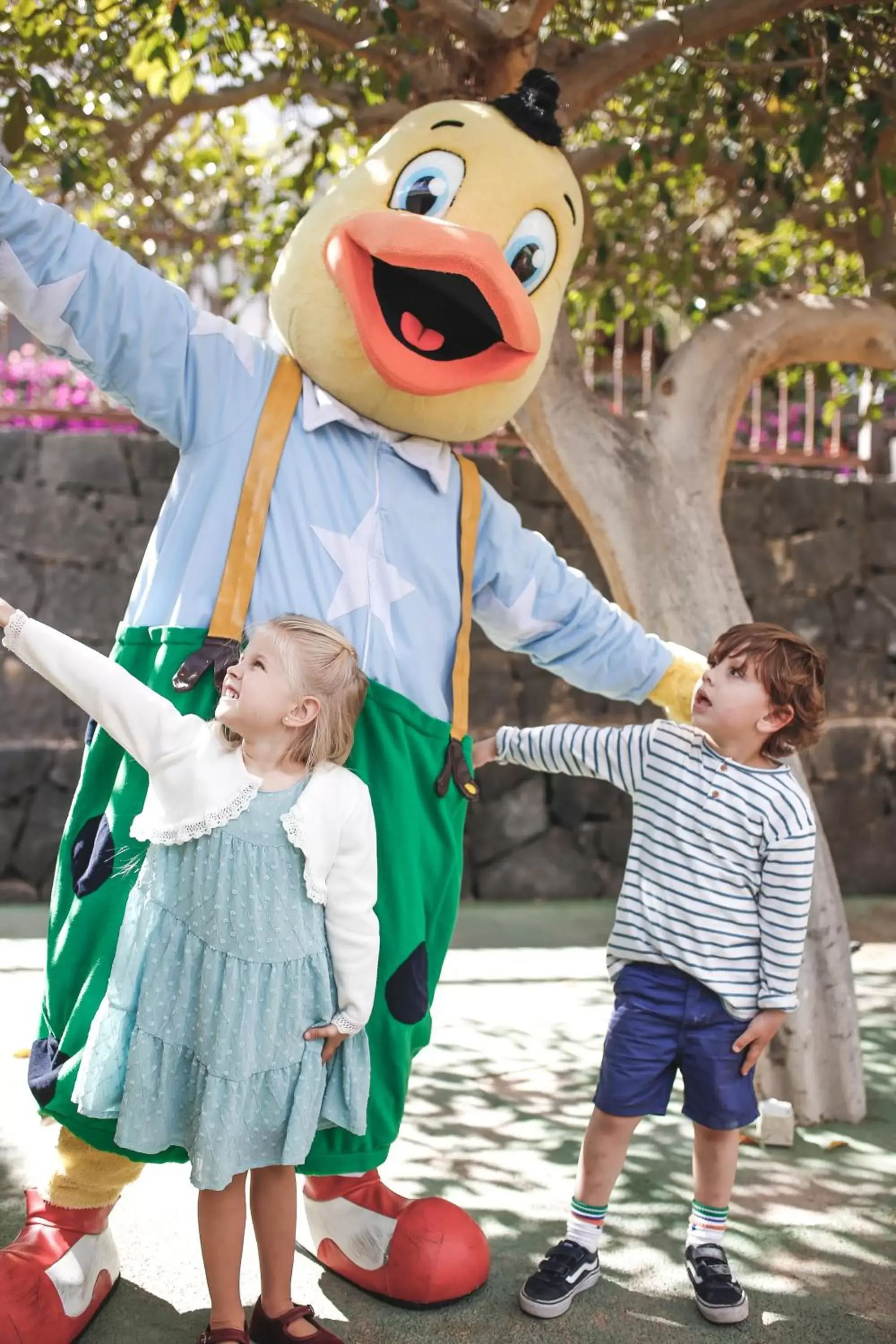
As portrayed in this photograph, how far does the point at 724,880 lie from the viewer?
249 centimetres

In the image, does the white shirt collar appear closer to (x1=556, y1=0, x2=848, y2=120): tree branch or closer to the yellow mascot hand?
the yellow mascot hand

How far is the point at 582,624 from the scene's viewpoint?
9.09 feet

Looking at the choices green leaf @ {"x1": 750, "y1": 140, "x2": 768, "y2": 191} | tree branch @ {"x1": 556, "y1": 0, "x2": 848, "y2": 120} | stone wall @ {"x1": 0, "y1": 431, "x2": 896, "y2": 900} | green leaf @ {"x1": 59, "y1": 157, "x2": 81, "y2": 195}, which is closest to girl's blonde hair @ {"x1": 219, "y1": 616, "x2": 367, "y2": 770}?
tree branch @ {"x1": 556, "y1": 0, "x2": 848, "y2": 120}

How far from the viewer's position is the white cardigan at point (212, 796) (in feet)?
6.76

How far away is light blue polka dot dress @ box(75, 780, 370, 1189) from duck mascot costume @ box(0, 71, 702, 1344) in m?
0.11

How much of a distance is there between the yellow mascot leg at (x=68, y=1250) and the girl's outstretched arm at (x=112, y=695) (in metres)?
0.77

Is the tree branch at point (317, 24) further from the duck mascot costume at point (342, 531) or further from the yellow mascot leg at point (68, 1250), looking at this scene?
the yellow mascot leg at point (68, 1250)

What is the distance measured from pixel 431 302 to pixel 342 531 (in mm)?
434

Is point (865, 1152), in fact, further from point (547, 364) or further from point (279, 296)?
point (279, 296)

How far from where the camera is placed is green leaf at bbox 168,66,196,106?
4672 millimetres

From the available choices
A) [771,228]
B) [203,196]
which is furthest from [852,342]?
[203,196]

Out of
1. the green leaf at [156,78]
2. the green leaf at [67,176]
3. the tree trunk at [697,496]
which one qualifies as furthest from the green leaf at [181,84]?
the tree trunk at [697,496]

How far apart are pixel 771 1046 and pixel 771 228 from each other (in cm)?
338

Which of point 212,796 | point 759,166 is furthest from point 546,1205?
point 759,166
